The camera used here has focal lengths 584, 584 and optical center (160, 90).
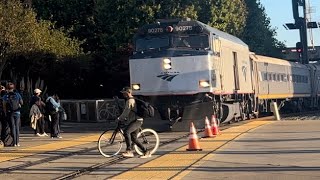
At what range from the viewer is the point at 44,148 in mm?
16875

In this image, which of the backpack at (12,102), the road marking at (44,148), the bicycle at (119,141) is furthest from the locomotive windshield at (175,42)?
the bicycle at (119,141)

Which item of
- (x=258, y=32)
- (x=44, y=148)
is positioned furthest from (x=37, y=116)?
(x=258, y=32)

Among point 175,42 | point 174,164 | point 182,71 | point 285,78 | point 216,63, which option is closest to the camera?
Result: point 174,164

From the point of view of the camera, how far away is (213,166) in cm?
1183

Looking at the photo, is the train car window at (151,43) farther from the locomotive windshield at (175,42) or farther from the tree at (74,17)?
the tree at (74,17)

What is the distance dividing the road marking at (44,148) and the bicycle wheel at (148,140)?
3.06 m

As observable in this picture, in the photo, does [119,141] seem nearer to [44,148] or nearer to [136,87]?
[44,148]

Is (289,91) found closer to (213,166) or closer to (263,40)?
(263,40)

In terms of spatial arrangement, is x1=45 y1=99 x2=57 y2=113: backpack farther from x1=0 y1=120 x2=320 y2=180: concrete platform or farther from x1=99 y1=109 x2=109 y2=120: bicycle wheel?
x1=99 y1=109 x2=109 y2=120: bicycle wheel

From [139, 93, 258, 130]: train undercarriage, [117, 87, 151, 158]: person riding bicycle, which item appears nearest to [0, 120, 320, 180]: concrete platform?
[117, 87, 151, 158]: person riding bicycle

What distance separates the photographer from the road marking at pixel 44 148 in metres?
15.0

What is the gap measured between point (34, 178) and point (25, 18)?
706 inches

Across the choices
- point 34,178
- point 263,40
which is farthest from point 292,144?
point 263,40

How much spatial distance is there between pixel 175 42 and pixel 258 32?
1288 inches
